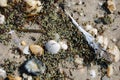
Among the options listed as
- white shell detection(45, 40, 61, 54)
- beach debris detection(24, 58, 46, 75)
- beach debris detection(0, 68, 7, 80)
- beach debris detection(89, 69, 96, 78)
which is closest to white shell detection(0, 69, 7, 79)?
beach debris detection(0, 68, 7, 80)

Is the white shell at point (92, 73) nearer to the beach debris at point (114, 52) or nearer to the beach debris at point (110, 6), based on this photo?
the beach debris at point (114, 52)

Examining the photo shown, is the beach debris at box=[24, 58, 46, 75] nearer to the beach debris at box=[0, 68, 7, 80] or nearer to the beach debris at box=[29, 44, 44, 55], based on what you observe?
the beach debris at box=[29, 44, 44, 55]

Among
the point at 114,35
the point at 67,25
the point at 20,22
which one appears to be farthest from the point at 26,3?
the point at 114,35

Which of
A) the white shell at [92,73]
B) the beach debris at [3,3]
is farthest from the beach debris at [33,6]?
the white shell at [92,73]

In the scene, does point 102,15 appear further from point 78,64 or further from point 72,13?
point 78,64

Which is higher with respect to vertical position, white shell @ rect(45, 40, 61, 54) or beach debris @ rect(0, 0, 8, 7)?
beach debris @ rect(0, 0, 8, 7)

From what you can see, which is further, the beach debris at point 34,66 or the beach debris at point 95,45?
the beach debris at point 95,45

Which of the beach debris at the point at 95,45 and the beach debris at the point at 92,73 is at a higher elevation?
the beach debris at the point at 95,45
